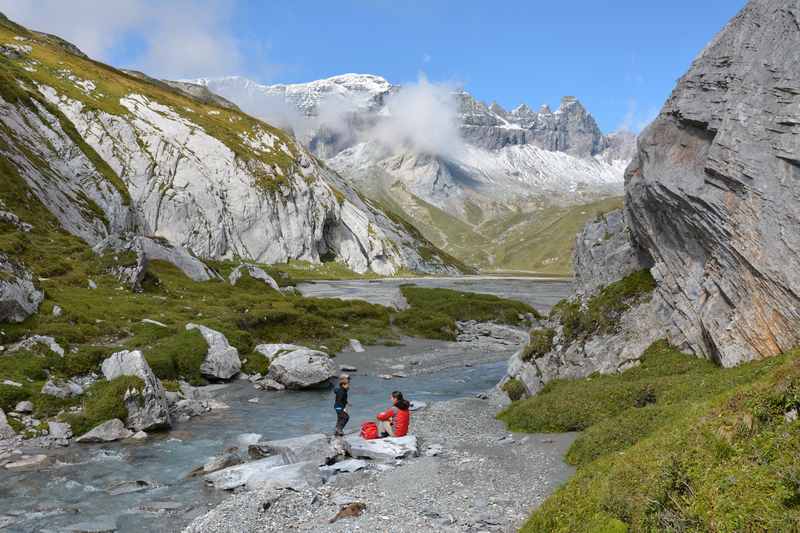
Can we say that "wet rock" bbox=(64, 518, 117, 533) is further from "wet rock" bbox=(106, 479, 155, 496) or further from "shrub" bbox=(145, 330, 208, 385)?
"shrub" bbox=(145, 330, 208, 385)

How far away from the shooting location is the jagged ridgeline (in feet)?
273

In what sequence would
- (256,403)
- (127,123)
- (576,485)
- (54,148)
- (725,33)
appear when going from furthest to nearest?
1. (127,123)
2. (54,148)
3. (256,403)
4. (725,33)
5. (576,485)

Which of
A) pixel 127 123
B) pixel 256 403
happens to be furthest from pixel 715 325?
pixel 127 123

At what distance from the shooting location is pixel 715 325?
2131 centimetres

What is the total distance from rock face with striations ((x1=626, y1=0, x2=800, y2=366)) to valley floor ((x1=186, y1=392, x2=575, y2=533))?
7786 mm

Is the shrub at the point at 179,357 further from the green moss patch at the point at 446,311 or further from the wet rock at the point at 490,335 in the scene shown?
the wet rock at the point at 490,335

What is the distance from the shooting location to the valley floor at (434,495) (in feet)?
48.6

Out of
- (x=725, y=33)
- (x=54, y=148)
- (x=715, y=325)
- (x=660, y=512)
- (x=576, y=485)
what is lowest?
(x=576, y=485)

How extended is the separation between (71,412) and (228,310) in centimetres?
2624

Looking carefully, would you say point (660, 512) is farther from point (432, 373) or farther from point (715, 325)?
point (432, 373)

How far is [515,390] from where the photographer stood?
31.3 m

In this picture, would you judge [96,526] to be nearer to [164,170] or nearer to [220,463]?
[220,463]

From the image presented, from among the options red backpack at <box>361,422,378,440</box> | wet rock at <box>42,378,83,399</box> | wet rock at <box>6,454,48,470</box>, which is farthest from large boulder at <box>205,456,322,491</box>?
wet rock at <box>42,378,83,399</box>

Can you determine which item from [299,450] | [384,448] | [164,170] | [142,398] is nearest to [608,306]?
[384,448]
